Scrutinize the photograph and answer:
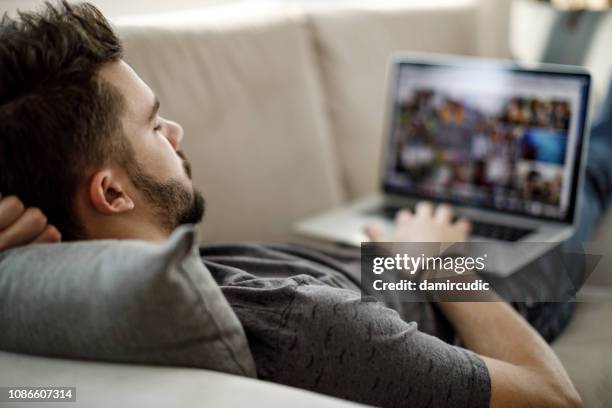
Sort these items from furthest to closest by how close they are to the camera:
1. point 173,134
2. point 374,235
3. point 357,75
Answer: point 357,75 → point 374,235 → point 173,134

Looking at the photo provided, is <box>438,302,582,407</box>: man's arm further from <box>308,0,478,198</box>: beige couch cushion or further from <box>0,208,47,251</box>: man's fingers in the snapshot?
<box>308,0,478,198</box>: beige couch cushion

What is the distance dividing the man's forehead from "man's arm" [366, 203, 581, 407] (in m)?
0.59

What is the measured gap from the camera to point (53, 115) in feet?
2.83

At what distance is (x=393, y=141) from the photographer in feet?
6.04

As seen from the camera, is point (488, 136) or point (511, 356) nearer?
point (511, 356)

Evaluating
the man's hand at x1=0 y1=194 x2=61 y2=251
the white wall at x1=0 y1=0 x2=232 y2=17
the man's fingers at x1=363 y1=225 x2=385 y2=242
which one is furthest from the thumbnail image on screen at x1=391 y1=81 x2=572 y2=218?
the man's hand at x1=0 y1=194 x2=61 y2=251

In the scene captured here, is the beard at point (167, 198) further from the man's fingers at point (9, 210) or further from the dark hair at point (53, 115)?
the man's fingers at point (9, 210)

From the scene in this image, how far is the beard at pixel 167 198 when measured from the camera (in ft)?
3.11

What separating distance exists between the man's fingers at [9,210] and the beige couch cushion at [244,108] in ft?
1.95

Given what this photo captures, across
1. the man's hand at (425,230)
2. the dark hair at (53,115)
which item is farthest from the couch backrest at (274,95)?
the dark hair at (53,115)

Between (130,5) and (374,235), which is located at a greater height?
(130,5)

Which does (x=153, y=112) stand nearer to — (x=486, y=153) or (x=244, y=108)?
(x=244, y=108)

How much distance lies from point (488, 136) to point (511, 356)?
2.70 feet

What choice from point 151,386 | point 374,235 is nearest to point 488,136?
point 374,235
